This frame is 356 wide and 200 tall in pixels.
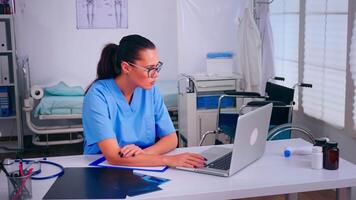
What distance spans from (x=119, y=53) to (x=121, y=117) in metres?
0.28

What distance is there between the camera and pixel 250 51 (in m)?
3.85

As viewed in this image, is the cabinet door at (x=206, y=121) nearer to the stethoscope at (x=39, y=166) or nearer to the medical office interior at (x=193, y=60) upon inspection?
the medical office interior at (x=193, y=60)

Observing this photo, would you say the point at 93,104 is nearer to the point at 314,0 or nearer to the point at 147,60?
the point at 147,60

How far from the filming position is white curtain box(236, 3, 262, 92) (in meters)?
3.83

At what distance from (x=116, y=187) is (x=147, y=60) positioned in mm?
592

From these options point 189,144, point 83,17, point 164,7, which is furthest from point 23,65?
point 189,144

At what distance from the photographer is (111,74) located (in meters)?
2.00

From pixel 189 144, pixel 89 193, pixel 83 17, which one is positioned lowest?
pixel 189 144

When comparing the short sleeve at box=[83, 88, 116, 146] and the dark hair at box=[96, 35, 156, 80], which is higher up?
the dark hair at box=[96, 35, 156, 80]

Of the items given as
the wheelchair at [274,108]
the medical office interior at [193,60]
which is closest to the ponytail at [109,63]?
the wheelchair at [274,108]

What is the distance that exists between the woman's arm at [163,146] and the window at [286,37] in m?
1.98

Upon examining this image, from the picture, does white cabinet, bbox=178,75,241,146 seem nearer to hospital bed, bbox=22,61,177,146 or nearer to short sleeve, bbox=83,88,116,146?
hospital bed, bbox=22,61,177,146

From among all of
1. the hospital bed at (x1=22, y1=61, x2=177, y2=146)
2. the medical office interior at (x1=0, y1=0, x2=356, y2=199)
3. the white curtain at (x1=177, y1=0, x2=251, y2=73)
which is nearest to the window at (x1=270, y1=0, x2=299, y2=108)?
the medical office interior at (x1=0, y1=0, x2=356, y2=199)

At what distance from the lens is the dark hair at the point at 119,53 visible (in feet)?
6.11
